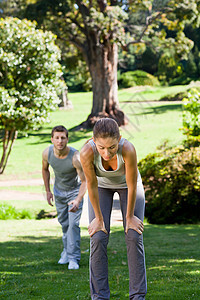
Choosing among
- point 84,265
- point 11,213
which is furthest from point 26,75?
point 84,265

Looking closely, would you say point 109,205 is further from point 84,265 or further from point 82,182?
point 84,265

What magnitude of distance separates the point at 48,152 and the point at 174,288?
2544 millimetres

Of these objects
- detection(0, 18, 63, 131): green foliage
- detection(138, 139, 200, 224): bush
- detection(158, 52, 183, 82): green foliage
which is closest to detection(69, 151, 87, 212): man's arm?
detection(138, 139, 200, 224): bush

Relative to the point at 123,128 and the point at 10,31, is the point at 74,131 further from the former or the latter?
the point at 10,31

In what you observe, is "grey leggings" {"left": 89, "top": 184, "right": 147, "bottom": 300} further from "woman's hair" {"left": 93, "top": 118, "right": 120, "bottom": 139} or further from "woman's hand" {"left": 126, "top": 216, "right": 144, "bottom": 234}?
"woman's hair" {"left": 93, "top": 118, "right": 120, "bottom": 139}

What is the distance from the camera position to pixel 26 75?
60.0 ft

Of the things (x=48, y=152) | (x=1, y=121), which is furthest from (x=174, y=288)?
(x=1, y=121)

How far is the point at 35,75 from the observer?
1825 cm

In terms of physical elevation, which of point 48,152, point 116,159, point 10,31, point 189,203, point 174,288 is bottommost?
point 189,203

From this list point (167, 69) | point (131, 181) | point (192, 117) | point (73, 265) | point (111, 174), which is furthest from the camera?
point (167, 69)

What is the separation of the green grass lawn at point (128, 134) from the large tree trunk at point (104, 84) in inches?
47.2

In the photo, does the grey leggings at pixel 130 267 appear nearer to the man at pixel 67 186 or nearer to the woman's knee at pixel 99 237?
the woman's knee at pixel 99 237

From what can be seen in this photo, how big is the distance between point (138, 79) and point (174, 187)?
3216 cm

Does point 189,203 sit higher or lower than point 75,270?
lower
